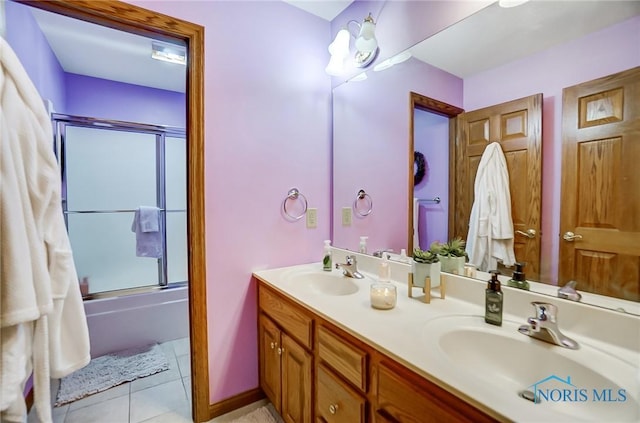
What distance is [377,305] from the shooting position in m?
1.06

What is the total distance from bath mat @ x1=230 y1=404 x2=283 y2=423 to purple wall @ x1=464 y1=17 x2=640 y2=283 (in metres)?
1.49

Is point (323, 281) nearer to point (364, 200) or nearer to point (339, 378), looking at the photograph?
point (364, 200)

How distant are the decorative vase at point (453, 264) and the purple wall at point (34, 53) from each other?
2350mm

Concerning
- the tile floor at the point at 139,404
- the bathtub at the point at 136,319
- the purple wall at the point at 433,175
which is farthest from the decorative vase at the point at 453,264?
the bathtub at the point at 136,319

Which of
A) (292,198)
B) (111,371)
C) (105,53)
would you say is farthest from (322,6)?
(111,371)

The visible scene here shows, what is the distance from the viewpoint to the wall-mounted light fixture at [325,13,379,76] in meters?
1.55

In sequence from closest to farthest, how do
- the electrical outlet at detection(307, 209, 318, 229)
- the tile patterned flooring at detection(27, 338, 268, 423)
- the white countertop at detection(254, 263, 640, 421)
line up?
the white countertop at detection(254, 263, 640, 421) → the tile patterned flooring at detection(27, 338, 268, 423) → the electrical outlet at detection(307, 209, 318, 229)

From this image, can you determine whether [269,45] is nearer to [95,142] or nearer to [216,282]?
[216,282]

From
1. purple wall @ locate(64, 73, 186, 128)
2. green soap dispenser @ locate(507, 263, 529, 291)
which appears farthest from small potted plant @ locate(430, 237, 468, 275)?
purple wall @ locate(64, 73, 186, 128)

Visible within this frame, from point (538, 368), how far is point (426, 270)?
18.3 inches

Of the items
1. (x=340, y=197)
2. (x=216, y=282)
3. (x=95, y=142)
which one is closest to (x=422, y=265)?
(x=340, y=197)

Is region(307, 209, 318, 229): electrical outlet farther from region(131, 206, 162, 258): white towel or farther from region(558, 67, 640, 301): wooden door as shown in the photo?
region(131, 206, 162, 258): white towel

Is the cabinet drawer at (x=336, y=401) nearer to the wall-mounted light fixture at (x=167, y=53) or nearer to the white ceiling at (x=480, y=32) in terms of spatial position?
the white ceiling at (x=480, y=32)

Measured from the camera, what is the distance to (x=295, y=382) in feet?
4.13
